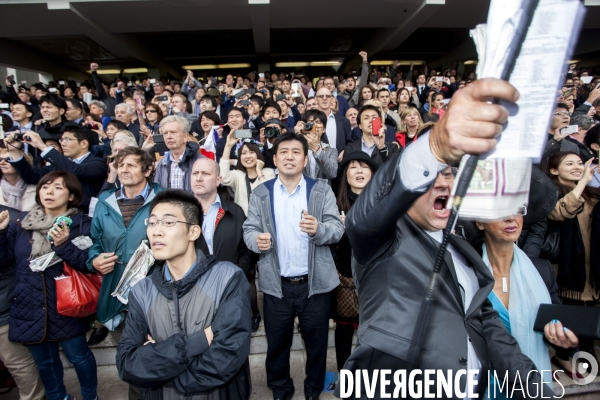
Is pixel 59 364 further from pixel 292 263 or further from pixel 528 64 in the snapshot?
pixel 528 64

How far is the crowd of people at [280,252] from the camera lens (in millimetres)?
1165

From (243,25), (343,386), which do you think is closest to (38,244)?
(343,386)

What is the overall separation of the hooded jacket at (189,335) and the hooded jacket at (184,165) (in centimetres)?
178

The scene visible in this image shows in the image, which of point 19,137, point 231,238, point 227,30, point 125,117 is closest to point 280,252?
point 231,238

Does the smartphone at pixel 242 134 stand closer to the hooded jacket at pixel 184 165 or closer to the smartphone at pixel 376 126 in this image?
the hooded jacket at pixel 184 165

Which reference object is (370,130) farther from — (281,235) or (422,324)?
(422,324)

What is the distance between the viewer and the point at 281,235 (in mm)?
2732

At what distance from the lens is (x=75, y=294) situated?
8.45 feet

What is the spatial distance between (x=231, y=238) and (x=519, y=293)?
1.93 metres

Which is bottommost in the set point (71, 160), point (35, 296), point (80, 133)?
point (35, 296)

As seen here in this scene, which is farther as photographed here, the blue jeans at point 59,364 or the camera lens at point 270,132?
the camera lens at point 270,132

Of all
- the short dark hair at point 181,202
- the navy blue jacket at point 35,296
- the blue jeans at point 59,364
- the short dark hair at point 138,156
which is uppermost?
the short dark hair at point 138,156

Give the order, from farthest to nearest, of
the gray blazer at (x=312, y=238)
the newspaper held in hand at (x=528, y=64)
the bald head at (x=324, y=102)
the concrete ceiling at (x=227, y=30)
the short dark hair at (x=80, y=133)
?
the concrete ceiling at (x=227, y=30) < the bald head at (x=324, y=102) < the short dark hair at (x=80, y=133) < the gray blazer at (x=312, y=238) < the newspaper held in hand at (x=528, y=64)

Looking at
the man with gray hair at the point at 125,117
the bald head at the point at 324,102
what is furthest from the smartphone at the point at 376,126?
the man with gray hair at the point at 125,117
